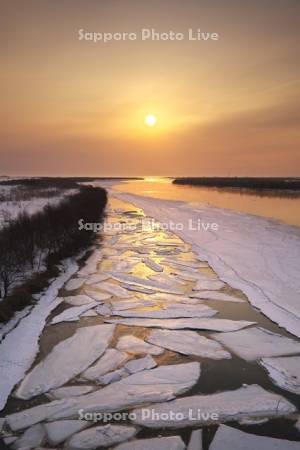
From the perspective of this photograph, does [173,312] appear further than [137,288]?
No

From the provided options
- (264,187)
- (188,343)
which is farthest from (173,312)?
(264,187)

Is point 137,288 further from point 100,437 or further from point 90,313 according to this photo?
point 100,437

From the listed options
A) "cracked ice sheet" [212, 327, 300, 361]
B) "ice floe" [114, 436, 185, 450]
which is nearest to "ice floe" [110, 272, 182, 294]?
"cracked ice sheet" [212, 327, 300, 361]

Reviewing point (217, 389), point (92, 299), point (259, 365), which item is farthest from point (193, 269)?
point (217, 389)

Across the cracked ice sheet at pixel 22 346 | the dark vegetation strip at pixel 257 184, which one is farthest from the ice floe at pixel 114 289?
the dark vegetation strip at pixel 257 184

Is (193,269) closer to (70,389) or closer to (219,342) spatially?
(219,342)

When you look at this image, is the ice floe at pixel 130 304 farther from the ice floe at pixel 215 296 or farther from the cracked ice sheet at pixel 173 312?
the ice floe at pixel 215 296

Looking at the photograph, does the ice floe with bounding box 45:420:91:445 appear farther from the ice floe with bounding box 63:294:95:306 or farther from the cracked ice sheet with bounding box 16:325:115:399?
the ice floe with bounding box 63:294:95:306
